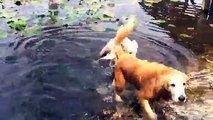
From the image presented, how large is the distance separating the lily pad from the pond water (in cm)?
11

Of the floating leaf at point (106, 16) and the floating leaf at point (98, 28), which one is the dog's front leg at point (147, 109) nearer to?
the floating leaf at point (98, 28)

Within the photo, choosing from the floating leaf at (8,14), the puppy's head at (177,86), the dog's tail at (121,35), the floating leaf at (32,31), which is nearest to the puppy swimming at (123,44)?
the dog's tail at (121,35)

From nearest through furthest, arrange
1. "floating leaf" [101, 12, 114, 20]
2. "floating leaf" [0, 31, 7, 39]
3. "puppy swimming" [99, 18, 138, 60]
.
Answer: "puppy swimming" [99, 18, 138, 60], "floating leaf" [0, 31, 7, 39], "floating leaf" [101, 12, 114, 20]

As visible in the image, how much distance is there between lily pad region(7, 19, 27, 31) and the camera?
38.3ft

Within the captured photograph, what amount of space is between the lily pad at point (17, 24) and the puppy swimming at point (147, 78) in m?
4.89

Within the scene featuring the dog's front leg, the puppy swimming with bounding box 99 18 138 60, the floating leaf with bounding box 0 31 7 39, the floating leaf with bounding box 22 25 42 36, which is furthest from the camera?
the floating leaf with bounding box 22 25 42 36

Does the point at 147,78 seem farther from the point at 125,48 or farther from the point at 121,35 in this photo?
the point at 125,48

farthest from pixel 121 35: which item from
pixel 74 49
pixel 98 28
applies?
pixel 98 28

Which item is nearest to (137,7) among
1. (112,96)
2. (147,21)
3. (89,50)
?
(147,21)

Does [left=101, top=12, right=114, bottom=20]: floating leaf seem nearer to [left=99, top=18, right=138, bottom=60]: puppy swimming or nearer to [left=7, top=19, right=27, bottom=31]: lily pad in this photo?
[left=7, top=19, right=27, bottom=31]: lily pad

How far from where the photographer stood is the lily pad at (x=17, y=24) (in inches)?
460

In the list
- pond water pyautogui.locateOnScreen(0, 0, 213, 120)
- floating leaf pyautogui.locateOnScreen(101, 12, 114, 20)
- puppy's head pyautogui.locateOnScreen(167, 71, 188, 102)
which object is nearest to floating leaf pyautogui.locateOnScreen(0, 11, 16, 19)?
pond water pyautogui.locateOnScreen(0, 0, 213, 120)

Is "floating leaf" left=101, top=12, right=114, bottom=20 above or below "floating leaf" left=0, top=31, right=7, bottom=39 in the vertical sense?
above

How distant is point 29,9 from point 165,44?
6.24 m
